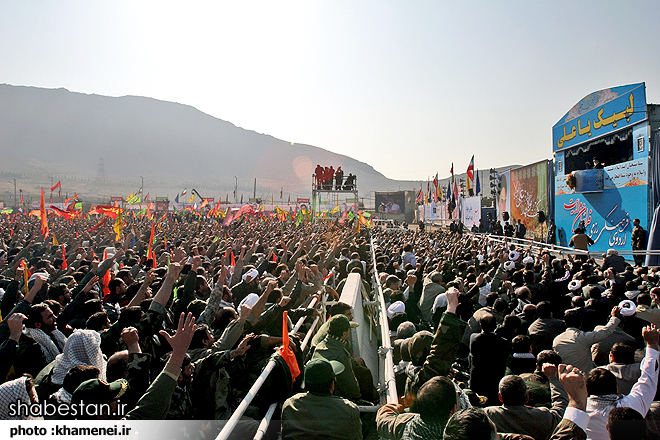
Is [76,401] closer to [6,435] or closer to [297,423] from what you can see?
[6,435]

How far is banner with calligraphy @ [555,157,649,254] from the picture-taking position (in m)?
15.6

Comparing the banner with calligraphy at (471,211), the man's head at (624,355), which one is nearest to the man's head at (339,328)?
the man's head at (624,355)

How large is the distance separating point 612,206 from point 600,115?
373cm

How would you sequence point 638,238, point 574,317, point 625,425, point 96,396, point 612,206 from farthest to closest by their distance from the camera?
point 612,206 < point 638,238 < point 574,317 < point 96,396 < point 625,425

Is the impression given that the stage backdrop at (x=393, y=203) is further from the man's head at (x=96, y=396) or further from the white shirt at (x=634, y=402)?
the man's head at (x=96, y=396)

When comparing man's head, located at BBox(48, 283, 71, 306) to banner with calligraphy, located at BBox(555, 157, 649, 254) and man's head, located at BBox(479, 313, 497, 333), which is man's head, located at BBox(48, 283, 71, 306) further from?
banner with calligraphy, located at BBox(555, 157, 649, 254)

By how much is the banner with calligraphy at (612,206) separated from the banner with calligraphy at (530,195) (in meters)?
2.05

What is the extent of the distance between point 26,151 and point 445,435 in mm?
239884

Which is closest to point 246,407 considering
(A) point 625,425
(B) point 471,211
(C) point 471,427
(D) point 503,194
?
(C) point 471,427

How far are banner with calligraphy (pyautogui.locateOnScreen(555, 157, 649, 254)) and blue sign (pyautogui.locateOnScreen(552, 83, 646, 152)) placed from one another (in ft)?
5.08

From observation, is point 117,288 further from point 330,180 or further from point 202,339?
point 330,180

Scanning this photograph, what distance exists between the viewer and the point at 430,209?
42094 millimetres

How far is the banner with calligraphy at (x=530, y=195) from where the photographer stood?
22.9 metres

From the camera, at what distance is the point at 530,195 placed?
24.3 m
